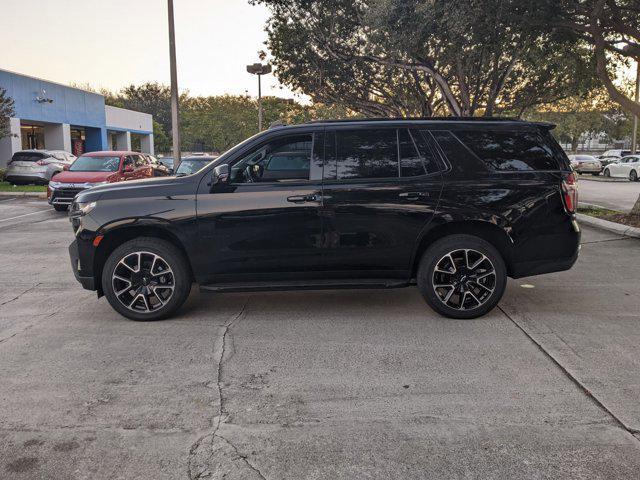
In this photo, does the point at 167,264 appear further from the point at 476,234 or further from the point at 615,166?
the point at 615,166

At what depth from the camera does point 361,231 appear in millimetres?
5488

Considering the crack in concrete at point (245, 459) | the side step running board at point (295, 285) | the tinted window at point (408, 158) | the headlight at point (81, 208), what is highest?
the tinted window at point (408, 158)

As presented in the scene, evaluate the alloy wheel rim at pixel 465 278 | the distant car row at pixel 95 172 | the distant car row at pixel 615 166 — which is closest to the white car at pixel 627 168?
the distant car row at pixel 615 166

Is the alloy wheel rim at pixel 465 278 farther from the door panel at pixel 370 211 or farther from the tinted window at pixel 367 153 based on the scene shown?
the tinted window at pixel 367 153

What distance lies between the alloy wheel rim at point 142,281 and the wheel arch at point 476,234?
96.6 inches

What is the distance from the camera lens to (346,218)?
5.47m

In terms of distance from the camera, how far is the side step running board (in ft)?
18.2

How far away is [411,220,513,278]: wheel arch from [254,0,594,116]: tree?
758cm

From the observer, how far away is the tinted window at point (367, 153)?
18.2 feet

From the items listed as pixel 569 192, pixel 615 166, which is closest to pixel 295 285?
pixel 569 192

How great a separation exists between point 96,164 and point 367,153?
1249cm

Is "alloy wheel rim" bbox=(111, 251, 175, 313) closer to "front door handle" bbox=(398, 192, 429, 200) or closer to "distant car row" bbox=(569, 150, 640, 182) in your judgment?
"front door handle" bbox=(398, 192, 429, 200)

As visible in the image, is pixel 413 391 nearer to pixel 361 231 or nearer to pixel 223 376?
pixel 223 376

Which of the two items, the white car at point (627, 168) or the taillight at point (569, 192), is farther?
the white car at point (627, 168)
